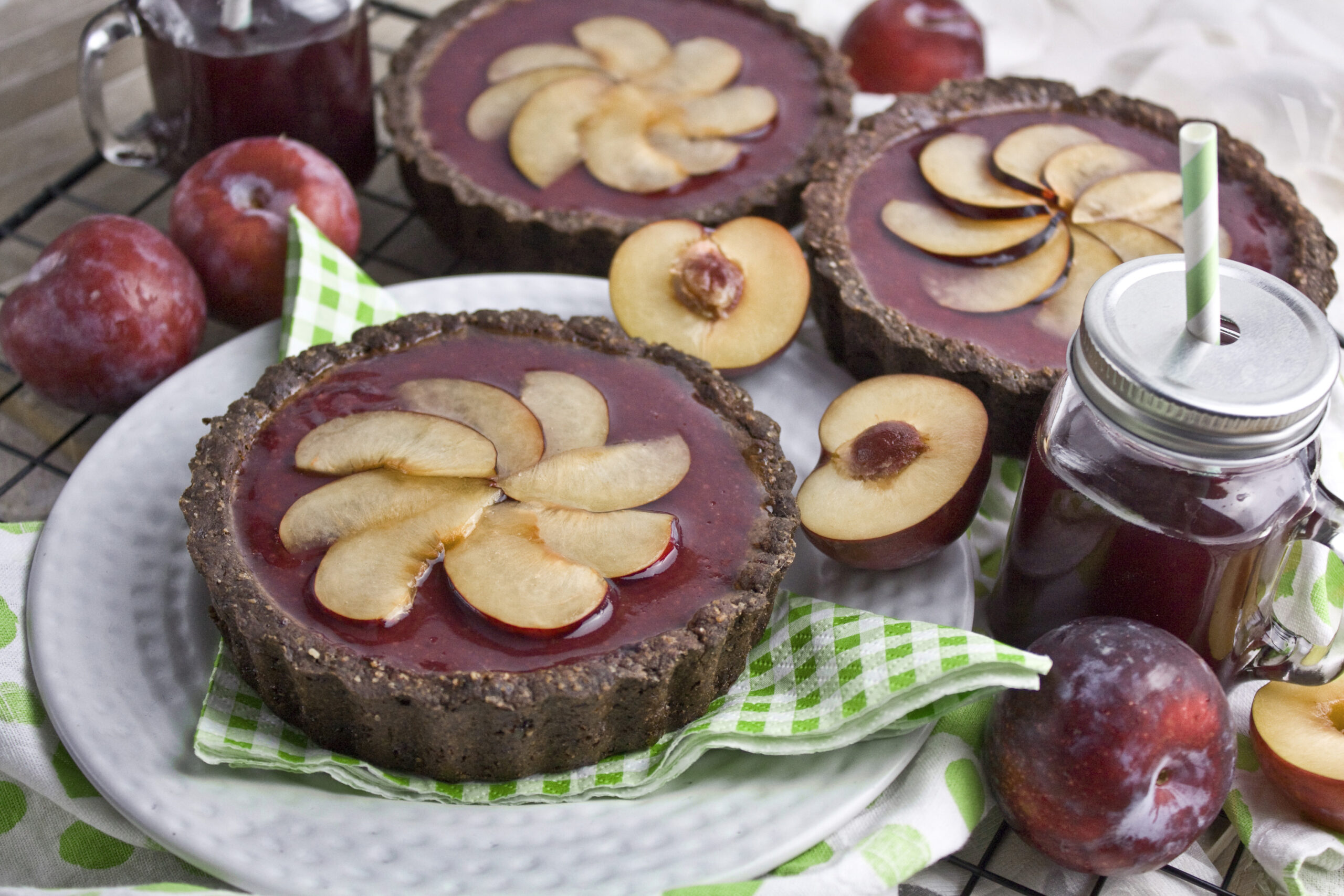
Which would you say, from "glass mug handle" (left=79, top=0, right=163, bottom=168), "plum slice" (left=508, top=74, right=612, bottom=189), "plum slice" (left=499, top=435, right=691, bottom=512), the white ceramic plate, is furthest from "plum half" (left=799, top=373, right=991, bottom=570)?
"glass mug handle" (left=79, top=0, right=163, bottom=168)

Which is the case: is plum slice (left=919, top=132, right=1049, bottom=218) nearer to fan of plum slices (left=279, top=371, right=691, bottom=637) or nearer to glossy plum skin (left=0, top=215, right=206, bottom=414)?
fan of plum slices (left=279, top=371, right=691, bottom=637)

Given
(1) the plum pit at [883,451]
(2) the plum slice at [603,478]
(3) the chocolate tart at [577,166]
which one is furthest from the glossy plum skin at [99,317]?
(1) the plum pit at [883,451]

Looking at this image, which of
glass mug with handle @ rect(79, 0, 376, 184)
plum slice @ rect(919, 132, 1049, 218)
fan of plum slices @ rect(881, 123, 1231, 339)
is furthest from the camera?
glass mug with handle @ rect(79, 0, 376, 184)

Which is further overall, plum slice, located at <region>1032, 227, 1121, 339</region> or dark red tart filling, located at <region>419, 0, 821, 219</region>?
dark red tart filling, located at <region>419, 0, 821, 219</region>

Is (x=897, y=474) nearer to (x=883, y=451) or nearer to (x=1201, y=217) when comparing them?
(x=883, y=451)

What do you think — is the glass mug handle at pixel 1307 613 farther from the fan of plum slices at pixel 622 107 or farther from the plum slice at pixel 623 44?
the plum slice at pixel 623 44
